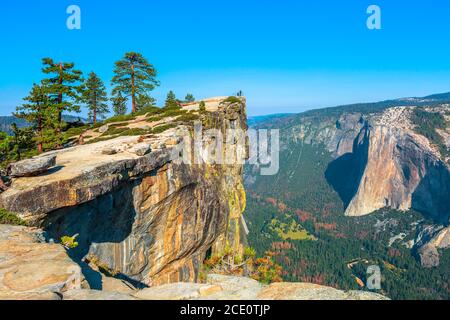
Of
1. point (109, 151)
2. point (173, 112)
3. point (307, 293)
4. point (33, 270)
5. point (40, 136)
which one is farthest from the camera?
point (173, 112)

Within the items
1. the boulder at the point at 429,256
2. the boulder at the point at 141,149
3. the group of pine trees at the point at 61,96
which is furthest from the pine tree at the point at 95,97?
the boulder at the point at 429,256

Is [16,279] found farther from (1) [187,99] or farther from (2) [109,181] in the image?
(1) [187,99]

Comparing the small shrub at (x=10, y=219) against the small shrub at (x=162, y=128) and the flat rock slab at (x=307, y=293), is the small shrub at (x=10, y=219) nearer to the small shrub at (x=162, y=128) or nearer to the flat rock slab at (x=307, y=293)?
the flat rock slab at (x=307, y=293)

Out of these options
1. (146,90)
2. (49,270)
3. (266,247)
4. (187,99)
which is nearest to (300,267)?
(266,247)

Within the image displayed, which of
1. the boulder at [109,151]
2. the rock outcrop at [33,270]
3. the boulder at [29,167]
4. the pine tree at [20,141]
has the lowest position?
the rock outcrop at [33,270]

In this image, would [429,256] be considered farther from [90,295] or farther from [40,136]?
[90,295]

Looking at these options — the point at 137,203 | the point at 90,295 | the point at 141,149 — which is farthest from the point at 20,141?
the point at 90,295

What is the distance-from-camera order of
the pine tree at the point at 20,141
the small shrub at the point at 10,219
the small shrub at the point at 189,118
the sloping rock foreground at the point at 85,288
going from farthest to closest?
the small shrub at the point at 189,118 < the pine tree at the point at 20,141 < the small shrub at the point at 10,219 < the sloping rock foreground at the point at 85,288
